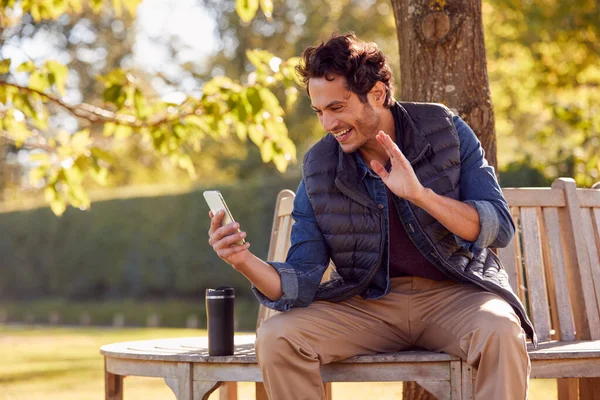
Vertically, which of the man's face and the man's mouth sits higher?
the man's face

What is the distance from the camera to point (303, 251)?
3.48 meters

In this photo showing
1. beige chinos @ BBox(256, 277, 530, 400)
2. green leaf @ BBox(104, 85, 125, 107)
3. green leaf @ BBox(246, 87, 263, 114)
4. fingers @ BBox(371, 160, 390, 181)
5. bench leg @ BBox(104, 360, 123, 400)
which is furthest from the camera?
green leaf @ BBox(104, 85, 125, 107)

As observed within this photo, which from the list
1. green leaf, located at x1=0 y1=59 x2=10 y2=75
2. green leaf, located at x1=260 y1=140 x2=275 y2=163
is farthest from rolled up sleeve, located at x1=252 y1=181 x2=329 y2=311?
green leaf, located at x1=0 y1=59 x2=10 y2=75

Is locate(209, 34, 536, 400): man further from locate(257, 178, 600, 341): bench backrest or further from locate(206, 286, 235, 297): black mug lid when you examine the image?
locate(257, 178, 600, 341): bench backrest

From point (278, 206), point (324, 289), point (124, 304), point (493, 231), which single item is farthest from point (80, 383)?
point (124, 304)

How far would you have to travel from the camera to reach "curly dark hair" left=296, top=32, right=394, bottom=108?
11.3 ft

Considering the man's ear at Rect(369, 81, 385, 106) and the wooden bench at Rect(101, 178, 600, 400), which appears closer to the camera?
the wooden bench at Rect(101, 178, 600, 400)

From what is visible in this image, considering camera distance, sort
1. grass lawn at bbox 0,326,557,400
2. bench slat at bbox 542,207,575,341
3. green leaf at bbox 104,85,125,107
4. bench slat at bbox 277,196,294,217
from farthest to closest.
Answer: grass lawn at bbox 0,326,557,400 < green leaf at bbox 104,85,125,107 < bench slat at bbox 277,196,294,217 < bench slat at bbox 542,207,575,341

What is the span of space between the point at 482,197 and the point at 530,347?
64 cm

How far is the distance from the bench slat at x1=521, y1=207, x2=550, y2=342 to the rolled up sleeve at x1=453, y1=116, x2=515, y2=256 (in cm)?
71

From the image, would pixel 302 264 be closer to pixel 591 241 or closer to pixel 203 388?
pixel 203 388

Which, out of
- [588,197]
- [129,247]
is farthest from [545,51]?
[588,197]

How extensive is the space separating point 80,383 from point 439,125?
212 inches

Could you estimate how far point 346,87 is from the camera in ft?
11.3
